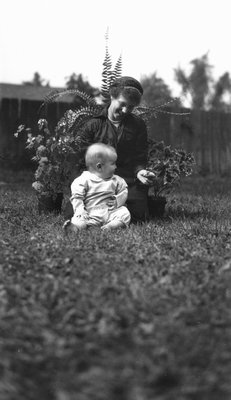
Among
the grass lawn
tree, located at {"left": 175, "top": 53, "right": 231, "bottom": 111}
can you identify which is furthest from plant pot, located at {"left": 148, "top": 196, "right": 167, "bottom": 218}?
tree, located at {"left": 175, "top": 53, "right": 231, "bottom": 111}

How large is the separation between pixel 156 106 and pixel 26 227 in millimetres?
2319

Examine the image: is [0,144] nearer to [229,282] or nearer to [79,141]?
[79,141]

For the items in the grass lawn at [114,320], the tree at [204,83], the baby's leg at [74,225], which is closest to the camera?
the grass lawn at [114,320]

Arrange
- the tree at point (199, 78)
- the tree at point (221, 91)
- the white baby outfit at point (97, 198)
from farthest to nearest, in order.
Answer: the tree at point (221, 91), the tree at point (199, 78), the white baby outfit at point (97, 198)

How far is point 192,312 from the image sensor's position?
107 inches

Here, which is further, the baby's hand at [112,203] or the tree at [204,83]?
the tree at [204,83]

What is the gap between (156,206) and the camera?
20.7ft

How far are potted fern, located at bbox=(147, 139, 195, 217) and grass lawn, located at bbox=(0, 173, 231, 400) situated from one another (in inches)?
77.7

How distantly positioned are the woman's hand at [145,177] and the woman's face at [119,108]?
592mm

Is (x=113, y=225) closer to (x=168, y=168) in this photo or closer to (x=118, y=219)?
(x=118, y=219)

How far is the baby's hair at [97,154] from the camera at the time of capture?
17.5ft

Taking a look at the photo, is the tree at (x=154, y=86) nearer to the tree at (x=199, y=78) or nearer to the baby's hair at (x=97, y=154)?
the tree at (x=199, y=78)

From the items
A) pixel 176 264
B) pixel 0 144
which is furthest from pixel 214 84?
pixel 176 264

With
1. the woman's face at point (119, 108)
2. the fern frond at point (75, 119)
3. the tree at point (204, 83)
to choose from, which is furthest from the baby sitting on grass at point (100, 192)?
the tree at point (204, 83)
